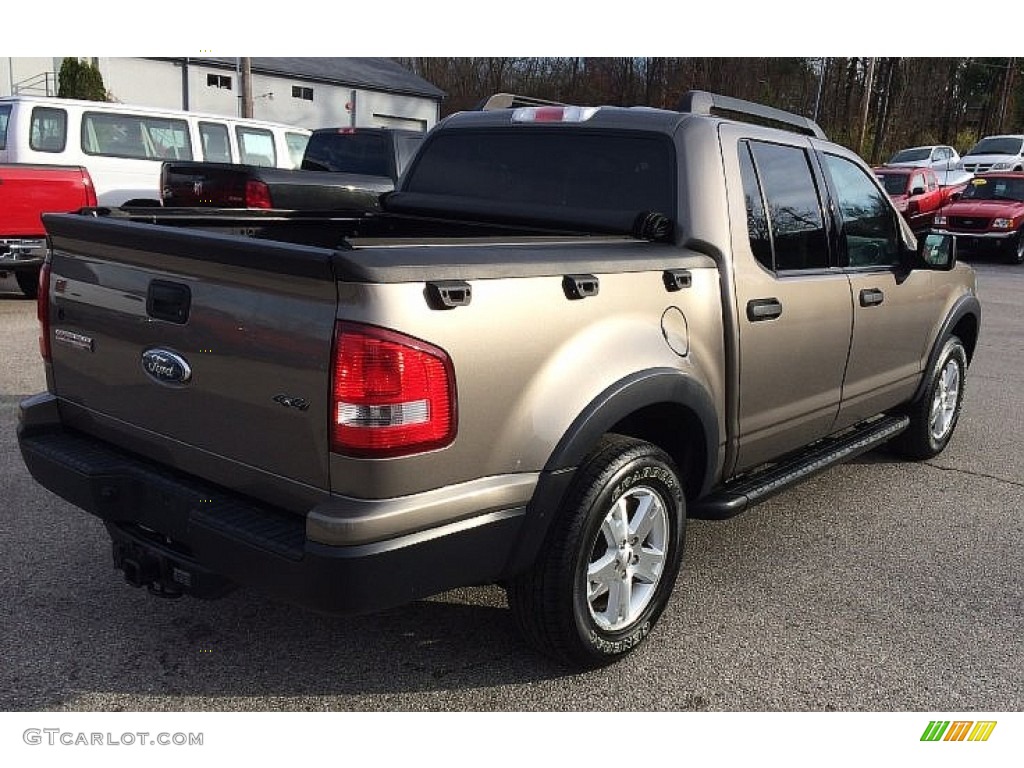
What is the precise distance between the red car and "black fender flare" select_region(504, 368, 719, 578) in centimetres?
1822

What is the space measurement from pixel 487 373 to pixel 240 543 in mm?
812

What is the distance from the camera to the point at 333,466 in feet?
7.99

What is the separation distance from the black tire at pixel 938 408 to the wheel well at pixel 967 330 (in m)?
0.06

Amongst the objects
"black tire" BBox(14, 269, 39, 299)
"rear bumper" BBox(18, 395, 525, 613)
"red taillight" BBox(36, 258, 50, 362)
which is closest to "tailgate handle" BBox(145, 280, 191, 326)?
"rear bumper" BBox(18, 395, 525, 613)

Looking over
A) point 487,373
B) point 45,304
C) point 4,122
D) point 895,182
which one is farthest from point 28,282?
point 895,182

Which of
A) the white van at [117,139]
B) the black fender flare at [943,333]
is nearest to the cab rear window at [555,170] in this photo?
the black fender flare at [943,333]

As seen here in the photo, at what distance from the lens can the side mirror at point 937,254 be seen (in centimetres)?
478

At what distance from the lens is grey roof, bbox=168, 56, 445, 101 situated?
3519 centimetres

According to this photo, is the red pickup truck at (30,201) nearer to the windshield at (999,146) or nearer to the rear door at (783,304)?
the rear door at (783,304)

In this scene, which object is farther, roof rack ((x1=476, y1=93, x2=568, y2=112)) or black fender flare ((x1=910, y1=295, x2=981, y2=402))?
black fender flare ((x1=910, y1=295, x2=981, y2=402))

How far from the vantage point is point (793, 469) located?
Answer: 3992 mm

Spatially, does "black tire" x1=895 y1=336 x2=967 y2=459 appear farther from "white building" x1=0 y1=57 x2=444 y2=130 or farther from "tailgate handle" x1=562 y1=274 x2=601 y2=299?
"white building" x1=0 y1=57 x2=444 y2=130

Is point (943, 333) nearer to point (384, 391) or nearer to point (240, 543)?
point (384, 391)

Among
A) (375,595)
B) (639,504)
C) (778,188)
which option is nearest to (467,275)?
(375,595)
